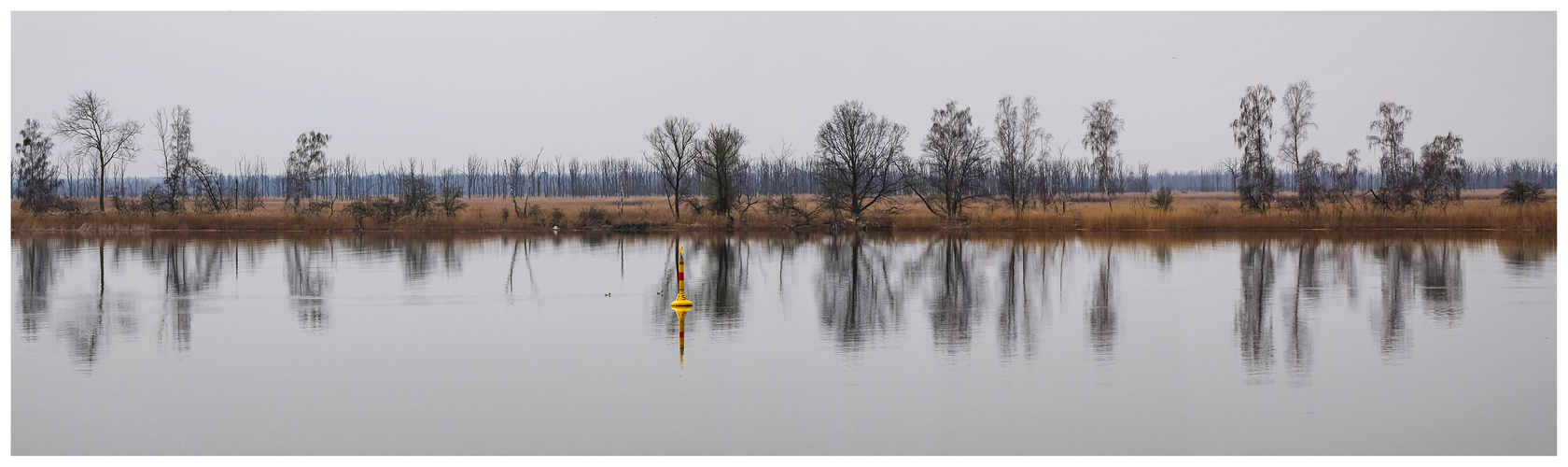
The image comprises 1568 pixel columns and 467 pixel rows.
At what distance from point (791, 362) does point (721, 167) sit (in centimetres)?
3999

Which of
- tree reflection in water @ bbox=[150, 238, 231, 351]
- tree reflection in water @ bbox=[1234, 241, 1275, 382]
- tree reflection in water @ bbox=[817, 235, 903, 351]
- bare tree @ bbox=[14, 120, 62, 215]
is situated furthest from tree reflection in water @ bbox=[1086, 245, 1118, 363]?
bare tree @ bbox=[14, 120, 62, 215]

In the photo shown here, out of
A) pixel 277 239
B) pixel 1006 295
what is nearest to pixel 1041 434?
pixel 1006 295

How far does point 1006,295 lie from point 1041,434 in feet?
30.5

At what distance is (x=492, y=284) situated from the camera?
19156 mm

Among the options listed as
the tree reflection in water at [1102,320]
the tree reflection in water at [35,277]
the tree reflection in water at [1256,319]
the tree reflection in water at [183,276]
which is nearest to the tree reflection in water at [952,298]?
the tree reflection in water at [1102,320]

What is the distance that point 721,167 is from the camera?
50375 millimetres

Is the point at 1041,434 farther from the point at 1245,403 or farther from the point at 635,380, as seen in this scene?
the point at 635,380

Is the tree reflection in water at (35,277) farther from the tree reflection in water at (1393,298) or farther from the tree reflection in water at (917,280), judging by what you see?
the tree reflection in water at (1393,298)

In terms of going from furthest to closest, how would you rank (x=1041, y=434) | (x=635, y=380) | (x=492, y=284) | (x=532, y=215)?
(x=532, y=215), (x=492, y=284), (x=635, y=380), (x=1041, y=434)

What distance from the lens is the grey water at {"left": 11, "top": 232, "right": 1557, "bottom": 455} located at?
7.85m

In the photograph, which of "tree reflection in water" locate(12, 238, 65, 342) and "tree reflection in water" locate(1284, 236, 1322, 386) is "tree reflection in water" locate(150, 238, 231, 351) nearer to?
"tree reflection in water" locate(12, 238, 65, 342)

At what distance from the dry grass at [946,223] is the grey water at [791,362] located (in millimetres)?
21147

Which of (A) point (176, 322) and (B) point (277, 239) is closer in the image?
(A) point (176, 322)

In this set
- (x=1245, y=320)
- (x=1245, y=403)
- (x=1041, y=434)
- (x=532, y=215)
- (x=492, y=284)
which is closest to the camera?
(x=1041, y=434)
